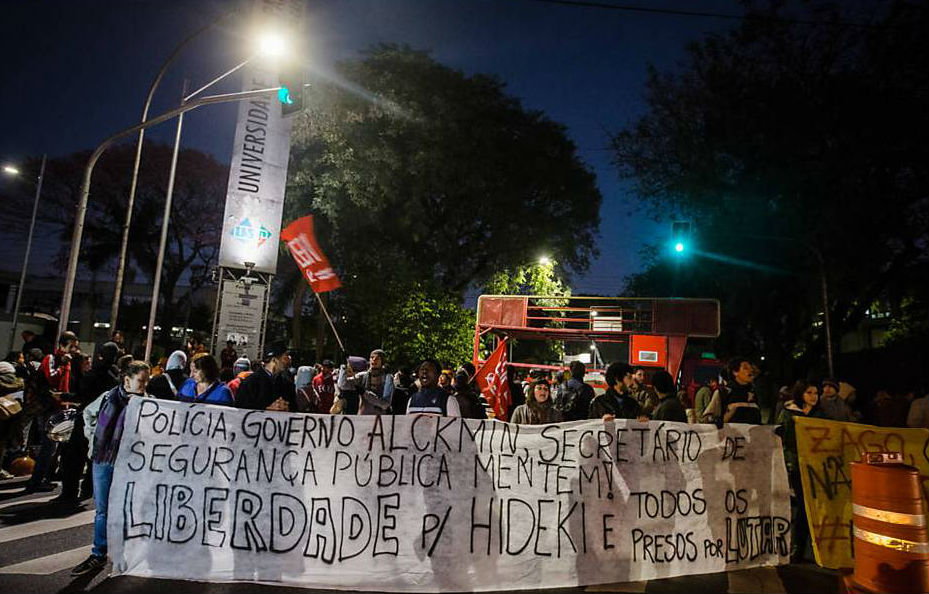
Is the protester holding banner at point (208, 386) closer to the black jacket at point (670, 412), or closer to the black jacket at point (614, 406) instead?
the black jacket at point (614, 406)

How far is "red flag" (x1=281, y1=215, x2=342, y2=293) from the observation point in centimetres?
1419

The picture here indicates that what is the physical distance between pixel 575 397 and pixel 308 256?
8659 millimetres

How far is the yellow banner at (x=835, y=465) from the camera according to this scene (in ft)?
17.7

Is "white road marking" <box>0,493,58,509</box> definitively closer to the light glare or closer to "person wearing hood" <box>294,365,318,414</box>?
"person wearing hood" <box>294,365,318,414</box>

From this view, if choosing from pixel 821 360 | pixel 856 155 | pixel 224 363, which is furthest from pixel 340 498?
pixel 821 360

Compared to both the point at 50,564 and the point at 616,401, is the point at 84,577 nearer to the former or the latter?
the point at 50,564

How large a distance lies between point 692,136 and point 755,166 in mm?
2727

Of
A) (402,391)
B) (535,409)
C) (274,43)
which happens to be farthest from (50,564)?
(274,43)

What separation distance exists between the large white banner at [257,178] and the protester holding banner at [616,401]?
1308cm

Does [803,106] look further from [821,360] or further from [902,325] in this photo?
[902,325]

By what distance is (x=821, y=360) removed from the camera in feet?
81.7

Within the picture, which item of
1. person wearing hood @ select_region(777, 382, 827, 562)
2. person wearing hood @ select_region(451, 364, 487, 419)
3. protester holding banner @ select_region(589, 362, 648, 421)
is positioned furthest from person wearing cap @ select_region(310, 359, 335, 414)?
person wearing hood @ select_region(777, 382, 827, 562)

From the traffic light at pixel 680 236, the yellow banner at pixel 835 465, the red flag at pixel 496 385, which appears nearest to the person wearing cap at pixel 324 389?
the red flag at pixel 496 385

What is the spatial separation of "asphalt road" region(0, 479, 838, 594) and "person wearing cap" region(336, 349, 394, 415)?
3.11 meters
